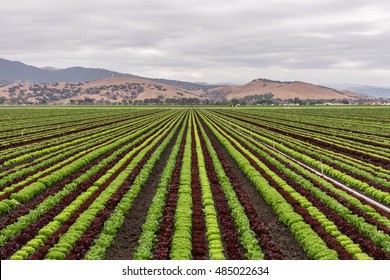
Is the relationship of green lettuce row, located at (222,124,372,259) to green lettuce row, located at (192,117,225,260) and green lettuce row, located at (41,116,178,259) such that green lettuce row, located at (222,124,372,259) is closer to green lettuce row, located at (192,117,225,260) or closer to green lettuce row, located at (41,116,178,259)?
green lettuce row, located at (192,117,225,260)

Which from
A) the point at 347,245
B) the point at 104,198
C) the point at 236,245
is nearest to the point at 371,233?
the point at 347,245

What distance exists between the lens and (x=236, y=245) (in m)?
15.3

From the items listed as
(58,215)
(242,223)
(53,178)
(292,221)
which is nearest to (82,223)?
(58,215)

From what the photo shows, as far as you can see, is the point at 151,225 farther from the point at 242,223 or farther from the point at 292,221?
the point at 292,221

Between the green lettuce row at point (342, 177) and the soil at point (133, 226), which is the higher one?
the green lettuce row at point (342, 177)

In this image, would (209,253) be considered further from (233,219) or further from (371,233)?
(371,233)

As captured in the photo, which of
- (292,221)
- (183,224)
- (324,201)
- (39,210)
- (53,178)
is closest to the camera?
(183,224)

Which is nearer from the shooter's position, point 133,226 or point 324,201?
point 133,226

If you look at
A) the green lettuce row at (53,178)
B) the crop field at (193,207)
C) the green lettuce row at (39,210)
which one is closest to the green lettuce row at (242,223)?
the crop field at (193,207)

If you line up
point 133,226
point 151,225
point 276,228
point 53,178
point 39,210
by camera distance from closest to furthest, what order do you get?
point 151,225 < point 276,228 < point 133,226 < point 39,210 < point 53,178

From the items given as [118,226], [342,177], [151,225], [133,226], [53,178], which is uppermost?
[342,177]

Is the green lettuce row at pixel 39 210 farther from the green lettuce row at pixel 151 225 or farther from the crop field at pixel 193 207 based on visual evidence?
the green lettuce row at pixel 151 225

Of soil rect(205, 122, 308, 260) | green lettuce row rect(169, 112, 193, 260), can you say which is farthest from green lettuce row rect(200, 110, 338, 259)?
green lettuce row rect(169, 112, 193, 260)

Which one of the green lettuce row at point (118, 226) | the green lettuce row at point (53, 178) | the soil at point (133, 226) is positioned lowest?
the soil at point (133, 226)
